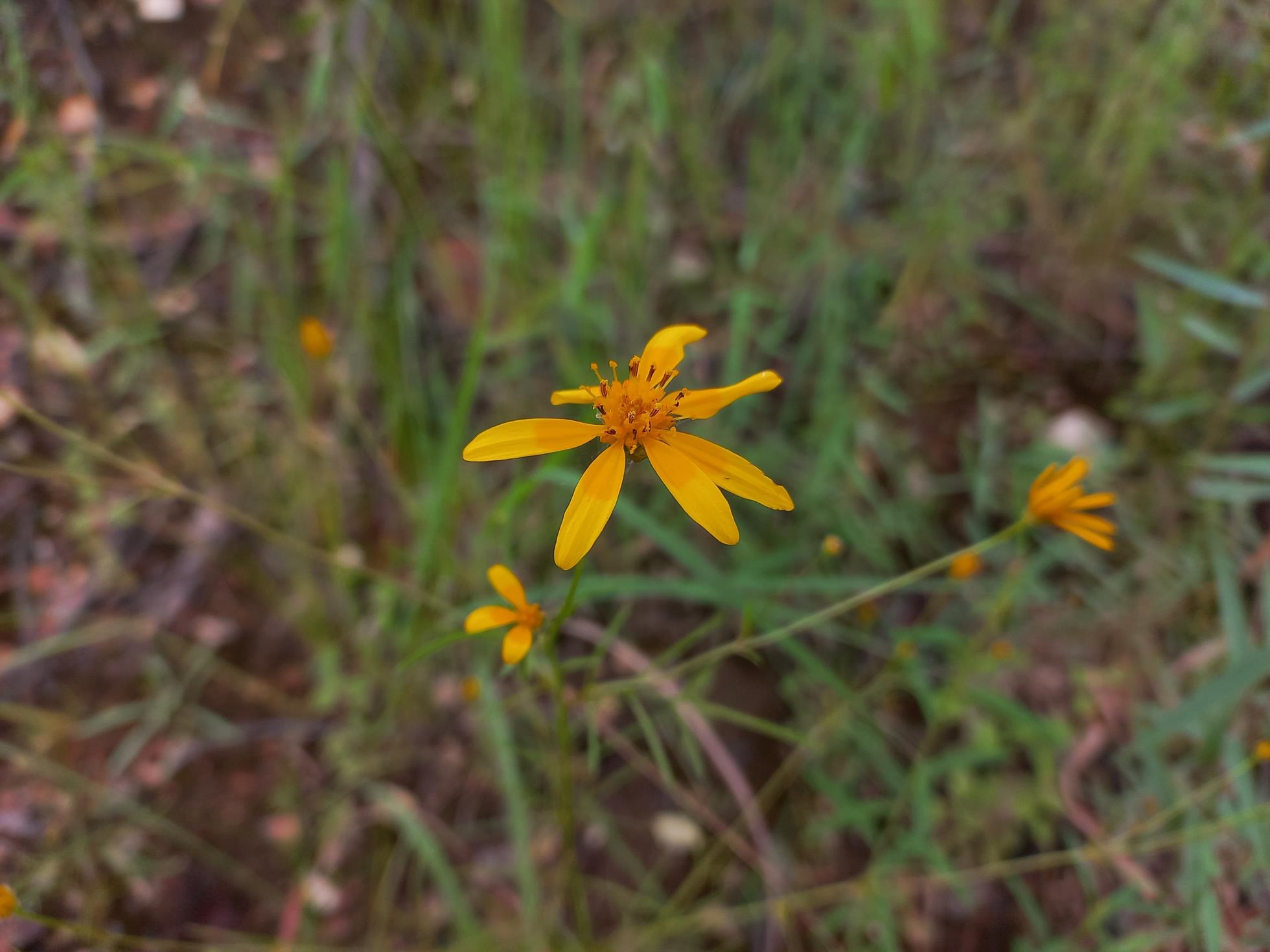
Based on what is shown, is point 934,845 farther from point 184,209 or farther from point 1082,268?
point 184,209

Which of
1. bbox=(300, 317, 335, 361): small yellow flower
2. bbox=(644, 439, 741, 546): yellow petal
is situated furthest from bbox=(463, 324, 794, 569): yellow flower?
bbox=(300, 317, 335, 361): small yellow flower

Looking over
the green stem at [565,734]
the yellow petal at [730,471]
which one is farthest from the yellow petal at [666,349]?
the green stem at [565,734]

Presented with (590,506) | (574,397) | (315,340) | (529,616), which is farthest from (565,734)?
(315,340)

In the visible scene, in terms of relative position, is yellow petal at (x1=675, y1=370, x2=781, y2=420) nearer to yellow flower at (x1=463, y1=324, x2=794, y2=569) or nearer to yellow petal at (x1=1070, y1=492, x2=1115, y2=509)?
yellow flower at (x1=463, y1=324, x2=794, y2=569)

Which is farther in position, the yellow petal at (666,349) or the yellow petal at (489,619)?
the yellow petal at (666,349)

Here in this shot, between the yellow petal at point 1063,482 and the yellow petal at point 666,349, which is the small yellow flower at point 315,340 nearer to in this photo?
the yellow petal at point 666,349
